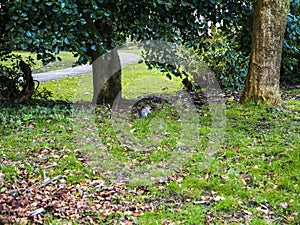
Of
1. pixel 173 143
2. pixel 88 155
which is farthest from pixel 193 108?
pixel 88 155

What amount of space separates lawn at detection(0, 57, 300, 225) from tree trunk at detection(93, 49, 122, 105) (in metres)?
0.28

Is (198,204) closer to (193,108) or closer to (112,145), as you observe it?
(112,145)

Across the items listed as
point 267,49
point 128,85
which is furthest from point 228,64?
point 267,49

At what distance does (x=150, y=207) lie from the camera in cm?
309

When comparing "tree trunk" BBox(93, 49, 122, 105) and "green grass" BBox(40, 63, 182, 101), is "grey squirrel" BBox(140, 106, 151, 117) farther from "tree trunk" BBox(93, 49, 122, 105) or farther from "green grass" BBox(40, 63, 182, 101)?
"green grass" BBox(40, 63, 182, 101)

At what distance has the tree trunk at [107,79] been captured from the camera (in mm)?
5676

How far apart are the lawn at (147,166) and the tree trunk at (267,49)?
25 centimetres

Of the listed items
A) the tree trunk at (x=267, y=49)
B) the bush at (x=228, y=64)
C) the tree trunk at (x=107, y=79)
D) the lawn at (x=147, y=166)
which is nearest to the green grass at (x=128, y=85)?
the bush at (x=228, y=64)

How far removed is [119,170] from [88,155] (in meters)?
0.48

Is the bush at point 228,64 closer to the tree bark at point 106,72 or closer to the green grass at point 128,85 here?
the green grass at point 128,85

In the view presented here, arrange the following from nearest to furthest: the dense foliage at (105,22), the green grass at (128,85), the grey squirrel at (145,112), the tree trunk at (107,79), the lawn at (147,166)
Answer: the lawn at (147,166) < the dense foliage at (105,22) < the grey squirrel at (145,112) < the tree trunk at (107,79) < the green grass at (128,85)

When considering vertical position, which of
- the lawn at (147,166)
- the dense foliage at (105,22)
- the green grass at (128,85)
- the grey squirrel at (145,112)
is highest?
the dense foliage at (105,22)

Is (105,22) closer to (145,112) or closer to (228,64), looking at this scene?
(145,112)

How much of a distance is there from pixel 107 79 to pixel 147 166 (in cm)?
224
